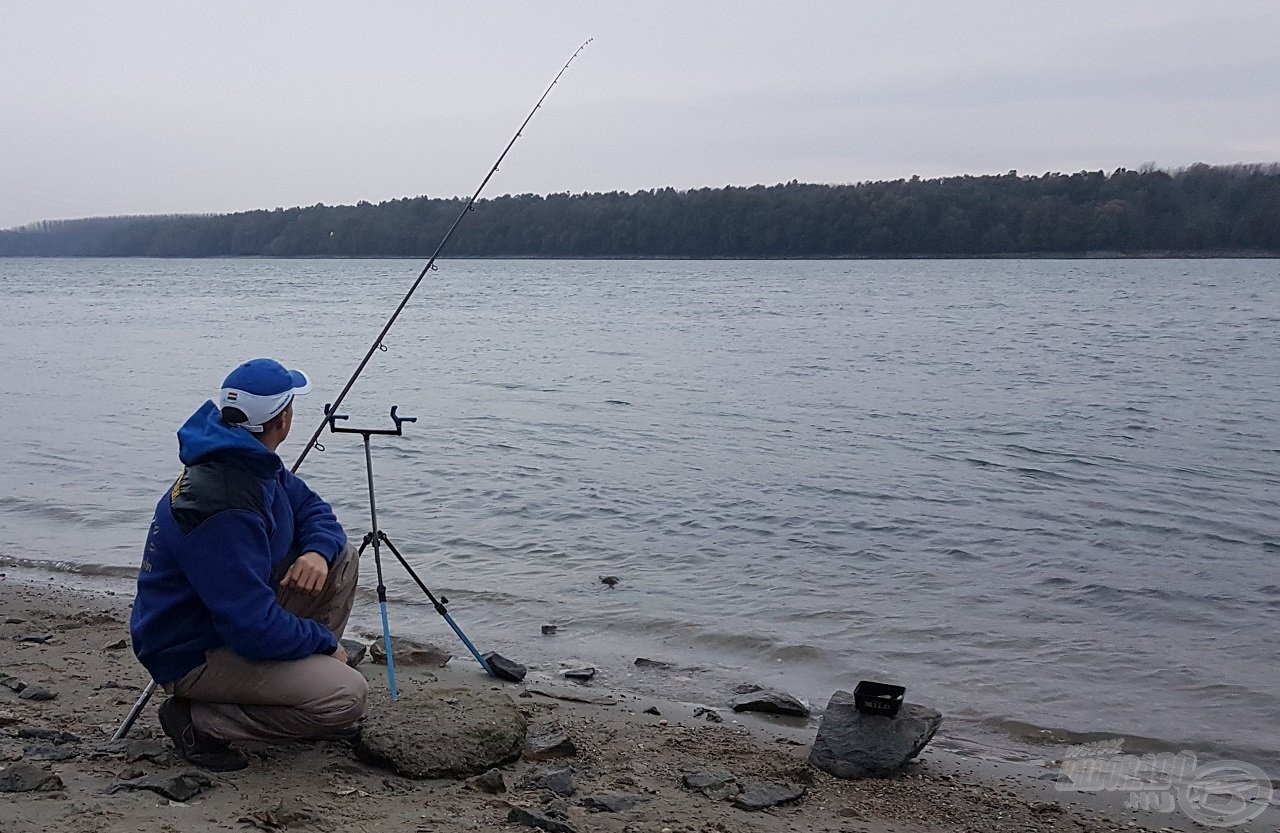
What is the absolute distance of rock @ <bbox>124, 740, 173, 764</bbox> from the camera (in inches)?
154

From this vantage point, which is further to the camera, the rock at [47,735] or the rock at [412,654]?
the rock at [412,654]

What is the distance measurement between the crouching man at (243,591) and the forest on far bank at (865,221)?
6794 cm

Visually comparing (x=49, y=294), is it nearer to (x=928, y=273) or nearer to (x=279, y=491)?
(x=928, y=273)

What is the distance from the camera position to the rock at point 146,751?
3.91 metres

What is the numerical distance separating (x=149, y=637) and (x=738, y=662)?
3221 mm

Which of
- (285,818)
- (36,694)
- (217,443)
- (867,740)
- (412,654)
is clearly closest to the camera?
(285,818)

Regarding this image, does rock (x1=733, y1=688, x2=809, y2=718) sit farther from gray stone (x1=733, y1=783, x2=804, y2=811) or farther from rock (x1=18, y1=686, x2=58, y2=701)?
rock (x1=18, y1=686, x2=58, y2=701)

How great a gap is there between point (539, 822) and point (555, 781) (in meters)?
0.44

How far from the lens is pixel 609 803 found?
3.88 metres

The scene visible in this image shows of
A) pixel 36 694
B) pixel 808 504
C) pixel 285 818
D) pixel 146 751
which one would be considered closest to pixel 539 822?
pixel 285 818

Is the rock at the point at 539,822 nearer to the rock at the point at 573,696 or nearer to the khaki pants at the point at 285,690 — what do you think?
the khaki pants at the point at 285,690

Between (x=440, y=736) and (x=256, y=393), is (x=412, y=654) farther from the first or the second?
(x=256, y=393)

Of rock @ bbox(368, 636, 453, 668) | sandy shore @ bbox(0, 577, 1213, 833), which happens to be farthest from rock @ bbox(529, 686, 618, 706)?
rock @ bbox(368, 636, 453, 668)

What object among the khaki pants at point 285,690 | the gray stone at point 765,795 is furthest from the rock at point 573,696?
the khaki pants at point 285,690
